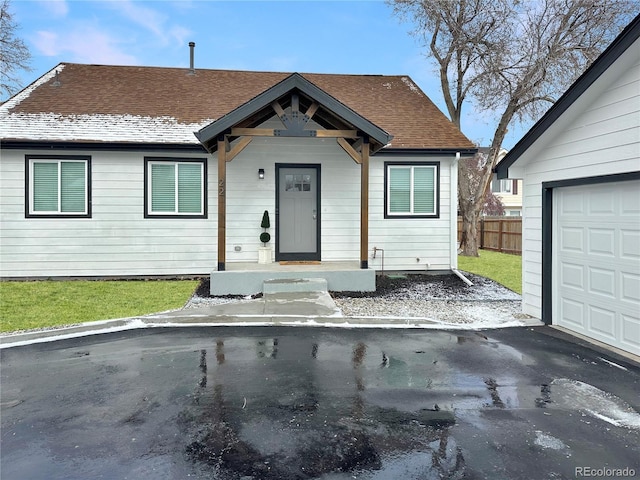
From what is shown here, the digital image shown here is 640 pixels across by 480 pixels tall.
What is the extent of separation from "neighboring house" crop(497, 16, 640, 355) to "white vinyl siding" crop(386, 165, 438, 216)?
3959 millimetres

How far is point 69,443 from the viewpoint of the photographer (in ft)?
10.4

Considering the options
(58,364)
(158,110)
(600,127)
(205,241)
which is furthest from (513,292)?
(158,110)

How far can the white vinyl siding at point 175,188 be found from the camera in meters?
10.8

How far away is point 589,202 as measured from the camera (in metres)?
6.08

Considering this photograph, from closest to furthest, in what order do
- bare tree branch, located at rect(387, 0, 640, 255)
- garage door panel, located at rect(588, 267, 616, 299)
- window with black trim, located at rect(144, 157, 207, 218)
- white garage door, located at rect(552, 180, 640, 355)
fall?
white garage door, located at rect(552, 180, 640, 355) < garage door panel, located at rect(588, 267, 616, 299) < window with black trim, located at rect(144, 157, 207, 218) < bare tree branch, located at rect(387, 0, 640, 255)

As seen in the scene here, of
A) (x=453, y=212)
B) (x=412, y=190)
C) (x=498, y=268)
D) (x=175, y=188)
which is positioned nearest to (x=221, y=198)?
(x=175, y=188)

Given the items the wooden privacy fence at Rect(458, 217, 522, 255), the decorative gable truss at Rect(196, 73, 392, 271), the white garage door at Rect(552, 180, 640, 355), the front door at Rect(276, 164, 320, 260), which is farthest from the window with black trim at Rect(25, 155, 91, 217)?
the wooden privacy fence at Rect(458, 217, 522, 255)

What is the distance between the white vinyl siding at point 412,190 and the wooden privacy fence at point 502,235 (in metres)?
9.04

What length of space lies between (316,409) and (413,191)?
27.9 feet

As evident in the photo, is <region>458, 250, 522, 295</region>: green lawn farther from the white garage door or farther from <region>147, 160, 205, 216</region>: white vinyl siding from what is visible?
<region>147, 160, 205, 216</region>: white vinyl siding

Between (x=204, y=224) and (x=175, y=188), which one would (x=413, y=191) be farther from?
(x=175, y=188)

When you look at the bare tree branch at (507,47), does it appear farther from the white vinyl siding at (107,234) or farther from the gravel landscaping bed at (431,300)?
the white vinyl siding at (107,234)

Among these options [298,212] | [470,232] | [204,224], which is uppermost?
[298,212]

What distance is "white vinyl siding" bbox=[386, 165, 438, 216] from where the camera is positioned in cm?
1137
